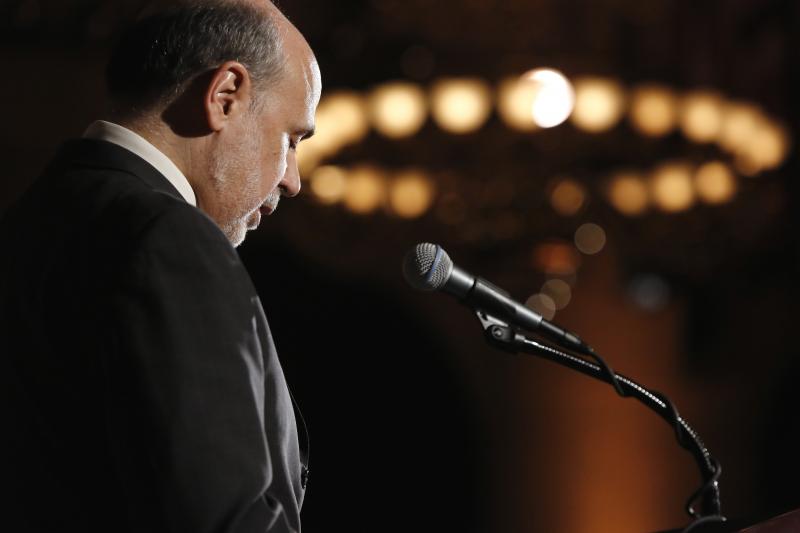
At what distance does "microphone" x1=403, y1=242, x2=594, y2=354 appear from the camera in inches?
50.8

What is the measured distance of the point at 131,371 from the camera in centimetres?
87

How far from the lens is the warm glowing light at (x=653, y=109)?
567 centimetres

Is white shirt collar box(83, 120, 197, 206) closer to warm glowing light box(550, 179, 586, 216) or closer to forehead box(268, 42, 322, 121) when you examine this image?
forehead box(268, 42, 322, 121)

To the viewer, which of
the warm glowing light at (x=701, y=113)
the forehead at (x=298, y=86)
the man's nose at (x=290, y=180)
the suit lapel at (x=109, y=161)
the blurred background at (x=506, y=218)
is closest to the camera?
the suit lapel at (x=109, y=161)

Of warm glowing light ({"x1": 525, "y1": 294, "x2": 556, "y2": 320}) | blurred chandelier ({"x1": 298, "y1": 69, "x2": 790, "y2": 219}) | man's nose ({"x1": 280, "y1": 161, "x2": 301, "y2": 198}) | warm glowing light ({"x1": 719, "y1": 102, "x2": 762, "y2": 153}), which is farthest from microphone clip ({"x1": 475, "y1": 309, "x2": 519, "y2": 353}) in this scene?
warm glowing light ({"x1": 525, "y1": 294, "x2": 556, "y2": 320})

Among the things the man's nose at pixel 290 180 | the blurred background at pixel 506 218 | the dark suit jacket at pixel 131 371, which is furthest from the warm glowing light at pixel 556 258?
the dark suit jacket at pixel 131 371

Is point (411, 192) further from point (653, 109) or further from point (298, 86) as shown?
point (298, 86)

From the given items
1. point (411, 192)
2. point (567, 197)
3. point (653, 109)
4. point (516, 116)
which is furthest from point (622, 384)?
point (567, 197)

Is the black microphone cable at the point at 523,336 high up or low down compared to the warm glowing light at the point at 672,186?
up

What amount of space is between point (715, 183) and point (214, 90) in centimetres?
551

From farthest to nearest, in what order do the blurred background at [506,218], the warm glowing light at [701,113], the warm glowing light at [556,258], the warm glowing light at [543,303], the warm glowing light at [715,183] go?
the warm glowing light at [543,303], the warm glowing light at [556,258], the warm glowing light at [715,183], the warm glowing light at [701,113], the blurred background at [506,218]

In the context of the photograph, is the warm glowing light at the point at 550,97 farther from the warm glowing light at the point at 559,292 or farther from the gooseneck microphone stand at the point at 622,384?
the gooseneck microphone stand at the point at 622,384

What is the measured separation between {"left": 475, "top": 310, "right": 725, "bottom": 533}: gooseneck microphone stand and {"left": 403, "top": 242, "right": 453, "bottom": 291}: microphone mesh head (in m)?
0.08

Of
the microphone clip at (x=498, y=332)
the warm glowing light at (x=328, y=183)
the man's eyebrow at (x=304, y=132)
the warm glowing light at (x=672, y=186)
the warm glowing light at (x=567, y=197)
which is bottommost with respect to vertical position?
the warm glowing light at (x=328, y=183)
